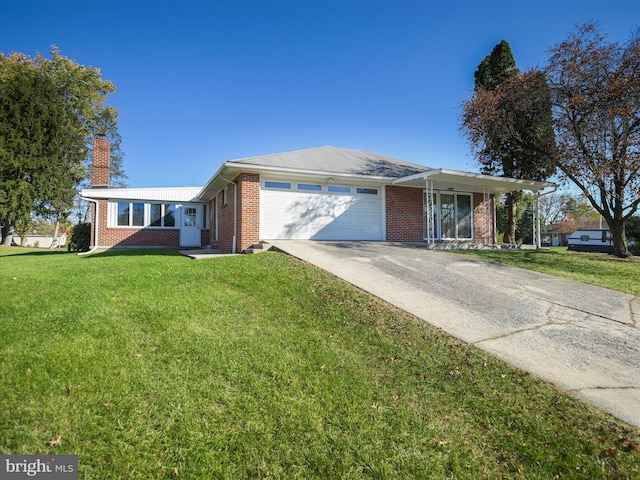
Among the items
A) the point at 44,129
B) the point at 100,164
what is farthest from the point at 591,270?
the point at 44,129

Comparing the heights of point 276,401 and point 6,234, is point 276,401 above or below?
below

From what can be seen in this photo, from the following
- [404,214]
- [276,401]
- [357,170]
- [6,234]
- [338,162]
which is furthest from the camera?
[6,234]

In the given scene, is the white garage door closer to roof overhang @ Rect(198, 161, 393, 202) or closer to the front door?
roof overhang @ Rect(198, 161, 393, 202)

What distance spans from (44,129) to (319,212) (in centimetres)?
2450

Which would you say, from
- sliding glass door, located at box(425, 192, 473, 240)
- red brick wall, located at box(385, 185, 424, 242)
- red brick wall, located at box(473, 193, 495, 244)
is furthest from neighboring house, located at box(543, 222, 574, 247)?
red brick wall, located at box(385, 185, 424, 242)

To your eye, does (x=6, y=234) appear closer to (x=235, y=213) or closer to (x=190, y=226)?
(x=190, y=226)

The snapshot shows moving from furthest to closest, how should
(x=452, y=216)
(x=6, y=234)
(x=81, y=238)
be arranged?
(x=6, y=234), (x=81, y=238), (x=452, y=216)

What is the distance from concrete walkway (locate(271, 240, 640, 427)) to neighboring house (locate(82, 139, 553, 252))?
3.21 meters

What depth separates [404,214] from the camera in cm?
1323

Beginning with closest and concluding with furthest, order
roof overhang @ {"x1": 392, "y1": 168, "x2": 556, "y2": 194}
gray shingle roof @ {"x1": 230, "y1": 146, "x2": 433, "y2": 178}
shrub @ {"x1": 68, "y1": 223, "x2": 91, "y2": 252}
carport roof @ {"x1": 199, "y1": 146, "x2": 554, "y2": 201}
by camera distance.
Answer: carport roof @ {"x1": 199, "y1": 146, "x2": 554, "y2": 201} < gray shingle roof @ {"x1": 230, "y1": 146, "x2": 433, "y2": 178} < roof overhang @ {"x1": 392, "y1": 168, "x2": 556, "y2": 194} < shrub @ {"x1": 68, "y1": 223, "x2": 91, "y2": 252}

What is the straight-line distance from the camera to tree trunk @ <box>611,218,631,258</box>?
41.1 ft

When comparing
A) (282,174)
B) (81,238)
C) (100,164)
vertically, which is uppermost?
(100,164)

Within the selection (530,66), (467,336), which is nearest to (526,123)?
(530,66)

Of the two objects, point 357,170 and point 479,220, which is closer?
point 357,170
